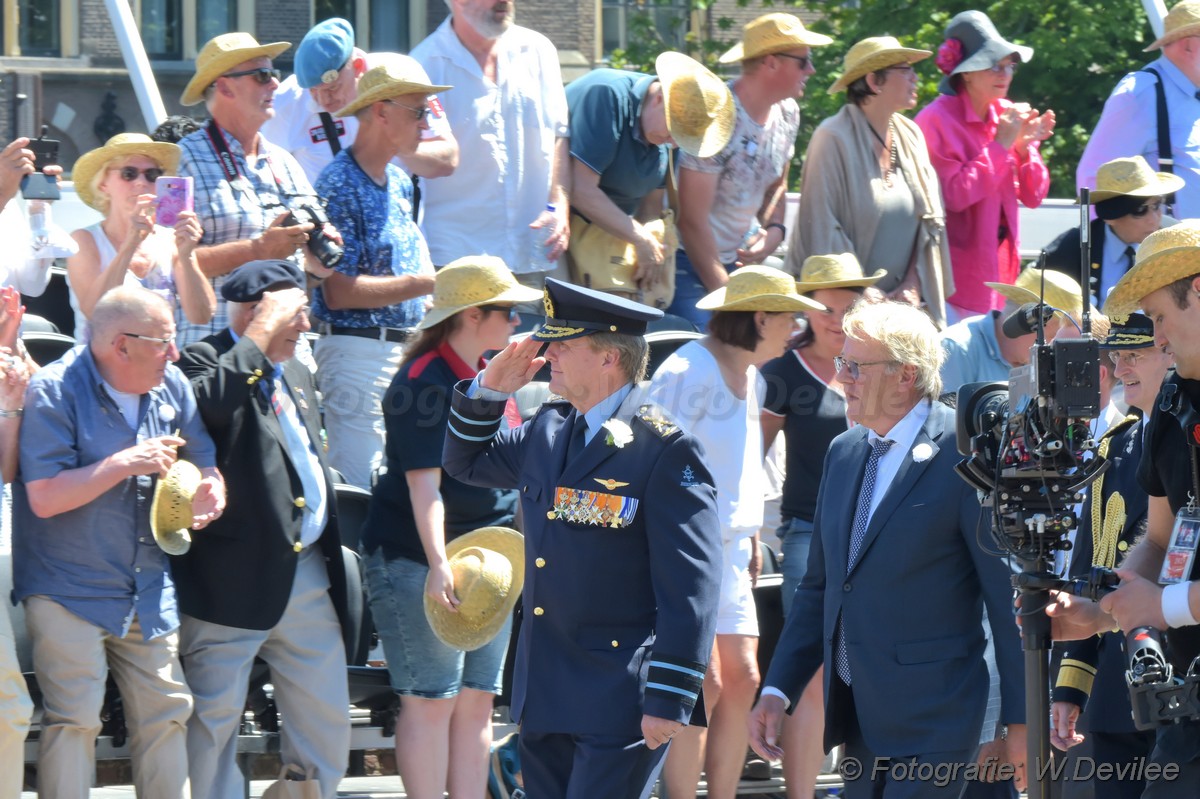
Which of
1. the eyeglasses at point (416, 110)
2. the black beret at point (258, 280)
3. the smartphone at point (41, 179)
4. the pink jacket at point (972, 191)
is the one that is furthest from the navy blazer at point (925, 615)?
the pink jacket at point (972, 191)

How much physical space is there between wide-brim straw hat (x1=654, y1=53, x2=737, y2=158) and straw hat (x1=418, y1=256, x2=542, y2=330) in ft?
6.07

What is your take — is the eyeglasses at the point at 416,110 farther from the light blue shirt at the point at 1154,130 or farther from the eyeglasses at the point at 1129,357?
the light blue shirt at the point at 1154,130

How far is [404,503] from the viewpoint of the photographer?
617cm

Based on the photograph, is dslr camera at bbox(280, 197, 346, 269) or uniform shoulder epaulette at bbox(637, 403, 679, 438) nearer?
uniform shoulder epaulette at bbox(637, 403, 679, 438)

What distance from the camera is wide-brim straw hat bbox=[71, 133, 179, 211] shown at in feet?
21.3

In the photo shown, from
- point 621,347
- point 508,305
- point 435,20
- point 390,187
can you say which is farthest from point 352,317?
point 435,20

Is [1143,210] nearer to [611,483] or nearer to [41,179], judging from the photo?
[611,483]

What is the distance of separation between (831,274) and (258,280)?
2491 millimetres

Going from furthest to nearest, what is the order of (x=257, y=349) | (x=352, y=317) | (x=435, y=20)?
(x=435, y=20), (x=352, y=317), (x=257, y=349)

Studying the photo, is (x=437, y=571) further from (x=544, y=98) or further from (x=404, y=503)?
(x=544, y=98)

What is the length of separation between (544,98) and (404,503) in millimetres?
2407

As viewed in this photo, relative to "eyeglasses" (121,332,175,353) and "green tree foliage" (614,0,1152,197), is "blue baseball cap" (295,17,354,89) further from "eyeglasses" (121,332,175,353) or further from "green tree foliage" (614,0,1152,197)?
"green tree foliage" (614,0,1152,197)

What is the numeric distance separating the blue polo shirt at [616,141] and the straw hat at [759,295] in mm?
1238

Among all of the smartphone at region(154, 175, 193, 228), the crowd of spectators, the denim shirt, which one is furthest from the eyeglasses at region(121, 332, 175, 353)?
the smartphone at region(154, 175, 193, 228)
